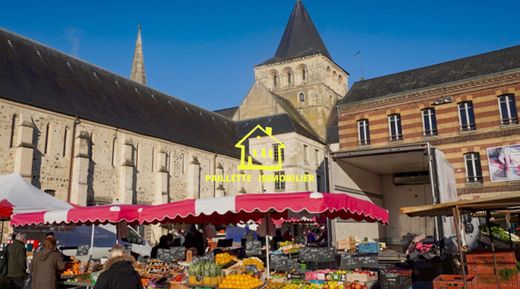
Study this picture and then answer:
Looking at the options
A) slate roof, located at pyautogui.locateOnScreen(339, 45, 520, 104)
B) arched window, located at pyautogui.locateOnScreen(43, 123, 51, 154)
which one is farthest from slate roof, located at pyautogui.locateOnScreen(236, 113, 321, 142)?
arched window, located at pyautogui.locateOnScreen(43, 123, 51, 154)

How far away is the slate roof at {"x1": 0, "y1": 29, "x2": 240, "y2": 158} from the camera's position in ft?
63.6

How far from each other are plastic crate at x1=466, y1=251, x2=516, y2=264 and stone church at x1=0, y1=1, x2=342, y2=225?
7.52 m

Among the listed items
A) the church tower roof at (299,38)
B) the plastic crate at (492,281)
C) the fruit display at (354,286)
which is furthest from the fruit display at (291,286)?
the church tower roof at (299,38)

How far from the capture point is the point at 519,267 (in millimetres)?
6527

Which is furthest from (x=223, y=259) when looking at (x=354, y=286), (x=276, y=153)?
(x=276, y=153)

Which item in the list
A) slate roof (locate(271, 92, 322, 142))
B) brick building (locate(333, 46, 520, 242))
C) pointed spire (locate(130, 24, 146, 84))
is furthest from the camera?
pointed spire (locate(130, 24, 146, 84))

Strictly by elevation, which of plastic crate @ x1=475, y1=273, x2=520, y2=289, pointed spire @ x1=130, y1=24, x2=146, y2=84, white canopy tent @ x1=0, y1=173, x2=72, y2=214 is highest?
pointed spire @ x1=130, y1=24, x2=146, y2=84

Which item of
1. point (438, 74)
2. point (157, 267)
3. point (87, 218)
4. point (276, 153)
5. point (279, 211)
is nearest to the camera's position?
point (279, 211)

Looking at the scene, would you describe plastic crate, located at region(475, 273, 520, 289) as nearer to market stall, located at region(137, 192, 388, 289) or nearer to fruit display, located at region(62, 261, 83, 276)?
market stall, located at region(137, 192, 388, 289)

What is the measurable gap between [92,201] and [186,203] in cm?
1553

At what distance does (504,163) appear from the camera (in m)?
18.0

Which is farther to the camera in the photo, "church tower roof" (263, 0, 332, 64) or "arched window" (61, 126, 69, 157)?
"church tower roof" (263, 0, 332, 64)

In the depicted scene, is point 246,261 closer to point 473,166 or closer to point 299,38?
point 473,166

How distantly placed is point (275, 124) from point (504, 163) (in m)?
19.9
